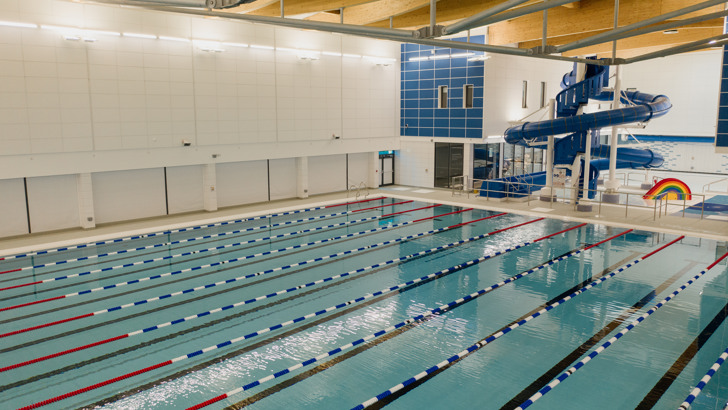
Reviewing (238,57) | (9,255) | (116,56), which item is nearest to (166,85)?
(116,56)

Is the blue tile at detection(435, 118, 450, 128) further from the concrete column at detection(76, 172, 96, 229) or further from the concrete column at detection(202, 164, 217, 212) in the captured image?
the concrete column at detection(76, 172, 96, 229)

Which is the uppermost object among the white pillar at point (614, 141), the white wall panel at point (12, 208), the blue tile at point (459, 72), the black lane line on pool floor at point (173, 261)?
the blue tile at point (459, 72)

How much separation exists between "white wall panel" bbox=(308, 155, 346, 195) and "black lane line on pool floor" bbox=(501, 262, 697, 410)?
15065mm

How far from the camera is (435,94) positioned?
2419cm

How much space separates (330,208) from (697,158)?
24978 millimetres

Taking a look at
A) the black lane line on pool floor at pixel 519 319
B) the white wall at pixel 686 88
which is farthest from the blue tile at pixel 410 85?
the white wall at pixel 686 88

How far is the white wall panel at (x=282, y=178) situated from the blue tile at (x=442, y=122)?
276 inches

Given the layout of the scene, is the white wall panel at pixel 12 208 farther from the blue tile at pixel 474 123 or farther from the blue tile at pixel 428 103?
the blue tile at pixel 474 123

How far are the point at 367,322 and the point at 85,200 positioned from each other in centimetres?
1161

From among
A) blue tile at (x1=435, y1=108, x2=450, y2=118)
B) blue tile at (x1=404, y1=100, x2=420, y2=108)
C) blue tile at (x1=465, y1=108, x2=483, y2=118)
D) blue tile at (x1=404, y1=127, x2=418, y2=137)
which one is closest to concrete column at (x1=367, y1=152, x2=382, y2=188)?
blue tile at (x1=404, y1=127, x2=418, y2=137)

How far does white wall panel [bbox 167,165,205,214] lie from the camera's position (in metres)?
18.4

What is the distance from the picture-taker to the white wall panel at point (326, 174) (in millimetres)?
22844

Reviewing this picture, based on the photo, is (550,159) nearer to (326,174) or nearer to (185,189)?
(326,174)

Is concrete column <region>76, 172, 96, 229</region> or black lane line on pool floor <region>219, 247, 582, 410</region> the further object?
concrete column <region>76, 172, 96, 229</region>
